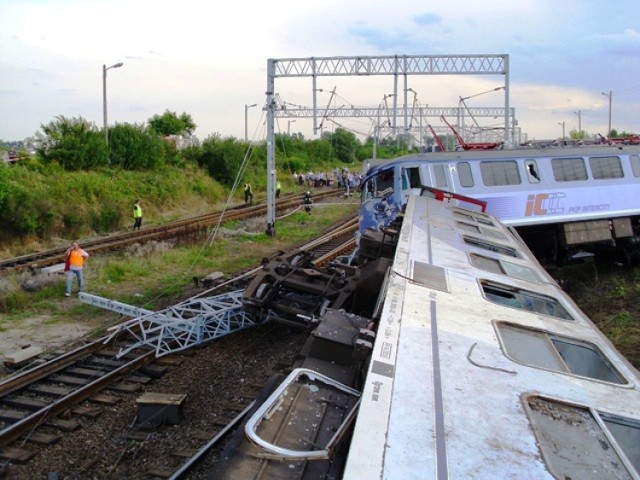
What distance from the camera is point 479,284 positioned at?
5.79 metres

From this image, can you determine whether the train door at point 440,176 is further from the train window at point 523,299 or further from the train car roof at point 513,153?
the train window at point 523,299

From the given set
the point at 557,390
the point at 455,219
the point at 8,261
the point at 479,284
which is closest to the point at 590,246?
the point at 455,219

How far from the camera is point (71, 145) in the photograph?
28781mm

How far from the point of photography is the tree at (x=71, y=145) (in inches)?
1129

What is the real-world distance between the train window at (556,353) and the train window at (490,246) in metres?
3.75

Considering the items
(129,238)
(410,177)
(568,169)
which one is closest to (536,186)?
(568,169)

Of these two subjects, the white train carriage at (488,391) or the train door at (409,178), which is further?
the train door at (409,178)

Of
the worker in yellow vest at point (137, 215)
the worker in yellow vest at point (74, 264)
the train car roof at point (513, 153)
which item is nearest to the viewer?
the worker in yellow vest at point (74, 264)

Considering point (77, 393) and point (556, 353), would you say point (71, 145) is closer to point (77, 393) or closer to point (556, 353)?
point (77, 393)

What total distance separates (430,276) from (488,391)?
243cm

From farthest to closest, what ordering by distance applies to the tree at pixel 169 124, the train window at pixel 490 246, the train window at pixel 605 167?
1. the tree at pixel 169 124
2. the train window at pixel 605 167
3. the train window at pixel 490 246

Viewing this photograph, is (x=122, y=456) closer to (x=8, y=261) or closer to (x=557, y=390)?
(x=557, y=390)

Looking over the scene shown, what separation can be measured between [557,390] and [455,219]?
21.9 ft

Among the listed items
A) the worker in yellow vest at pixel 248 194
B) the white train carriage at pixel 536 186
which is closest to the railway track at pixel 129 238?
the worker in yellow vest at pixel 248 194
